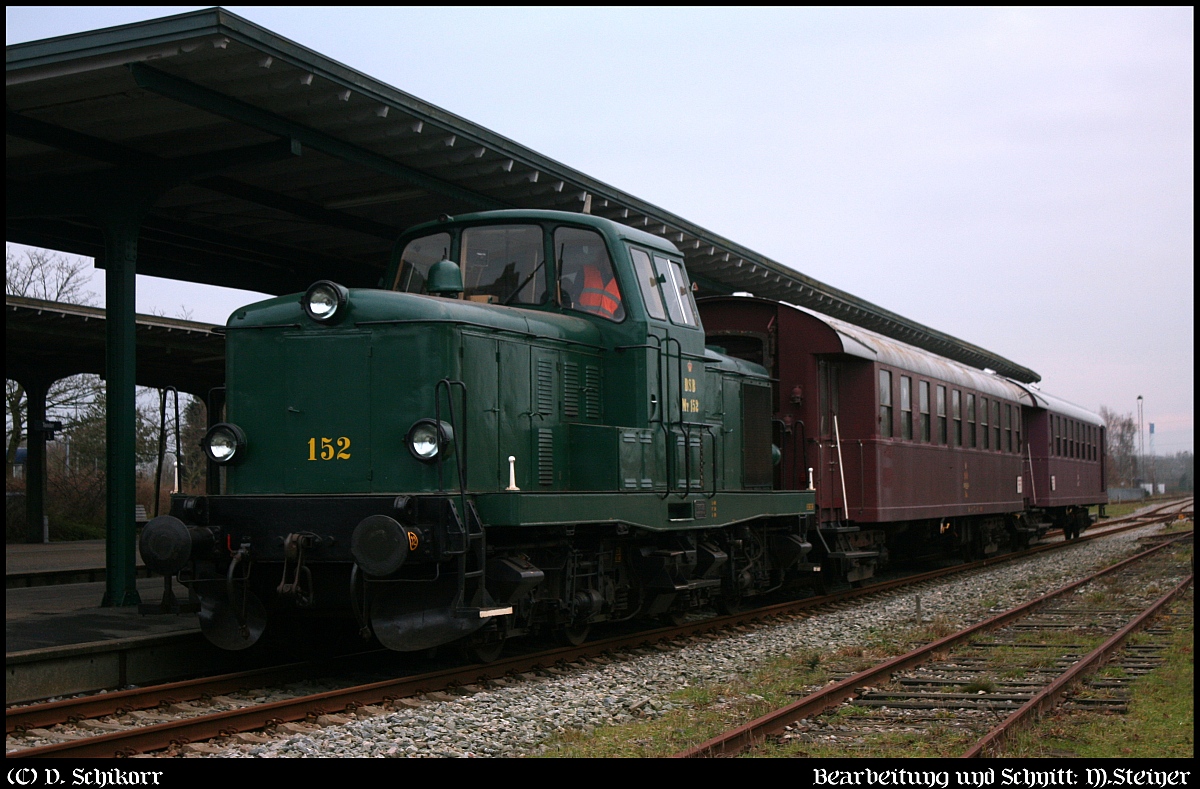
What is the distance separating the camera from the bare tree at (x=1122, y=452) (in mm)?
110225

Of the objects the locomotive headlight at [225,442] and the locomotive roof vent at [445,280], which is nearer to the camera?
the locomotive headlight at [225,442]

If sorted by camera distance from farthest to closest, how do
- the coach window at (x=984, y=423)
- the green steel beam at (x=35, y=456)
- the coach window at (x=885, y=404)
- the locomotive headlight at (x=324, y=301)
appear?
Answer: the green steel beam at (x=35, y=456) → the coach window at (x=984, y=423) → the coach window at (x=885, y=404) → the locomotive headlight at (x=324, y=301)

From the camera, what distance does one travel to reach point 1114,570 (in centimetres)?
1761

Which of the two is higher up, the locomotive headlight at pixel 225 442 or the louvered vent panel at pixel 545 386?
the louvered vent panel at pixel 545 386

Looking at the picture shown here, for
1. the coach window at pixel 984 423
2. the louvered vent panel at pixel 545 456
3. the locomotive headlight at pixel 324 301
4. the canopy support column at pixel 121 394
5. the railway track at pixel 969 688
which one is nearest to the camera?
the railway track at pixel 969 688

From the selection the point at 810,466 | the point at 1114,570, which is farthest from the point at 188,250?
the point at 1114,570

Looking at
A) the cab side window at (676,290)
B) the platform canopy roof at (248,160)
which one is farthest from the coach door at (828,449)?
the cab side window at (676,290)

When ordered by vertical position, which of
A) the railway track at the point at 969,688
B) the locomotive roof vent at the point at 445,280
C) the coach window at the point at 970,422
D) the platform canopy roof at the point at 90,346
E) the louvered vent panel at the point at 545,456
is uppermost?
the platform canopy roof at the point at 90,346

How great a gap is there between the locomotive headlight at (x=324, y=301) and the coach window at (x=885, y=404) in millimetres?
8391

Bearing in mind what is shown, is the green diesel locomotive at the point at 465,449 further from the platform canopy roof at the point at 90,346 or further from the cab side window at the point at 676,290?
the platform canopy roof at the point at 90,346

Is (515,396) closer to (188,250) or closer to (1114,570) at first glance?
(188,250)

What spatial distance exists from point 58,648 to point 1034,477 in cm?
1951

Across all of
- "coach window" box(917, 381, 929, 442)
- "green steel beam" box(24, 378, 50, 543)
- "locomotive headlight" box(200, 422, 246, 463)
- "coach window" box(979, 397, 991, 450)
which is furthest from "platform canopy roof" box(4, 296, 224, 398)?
"coach window" box(979, 397, 991, 450)
